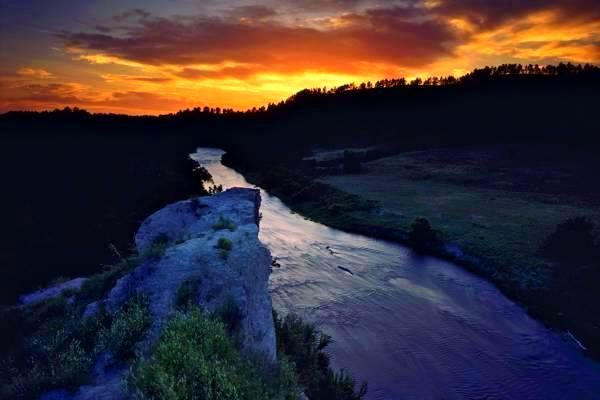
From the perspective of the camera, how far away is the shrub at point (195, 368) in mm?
8375

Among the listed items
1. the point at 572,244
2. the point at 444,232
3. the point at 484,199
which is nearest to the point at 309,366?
the point at 572,244

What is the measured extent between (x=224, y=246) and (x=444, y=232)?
112 ft

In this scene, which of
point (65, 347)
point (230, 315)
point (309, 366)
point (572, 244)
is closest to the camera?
point (65, 347)

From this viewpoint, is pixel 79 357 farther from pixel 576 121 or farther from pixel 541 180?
A: pixel 576 121

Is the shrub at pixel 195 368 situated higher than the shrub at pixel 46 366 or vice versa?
the shrub at pixel 195 368

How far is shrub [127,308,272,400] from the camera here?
8.38 meters

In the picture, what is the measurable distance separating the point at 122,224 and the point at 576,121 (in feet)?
357

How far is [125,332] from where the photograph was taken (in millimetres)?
10633

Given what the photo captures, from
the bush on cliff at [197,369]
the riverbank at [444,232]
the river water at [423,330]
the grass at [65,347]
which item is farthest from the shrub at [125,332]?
the riverbank at [444,232]

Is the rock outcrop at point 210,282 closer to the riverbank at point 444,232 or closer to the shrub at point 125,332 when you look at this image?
the shrub at point 125,332

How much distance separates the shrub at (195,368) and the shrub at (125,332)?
799 mm

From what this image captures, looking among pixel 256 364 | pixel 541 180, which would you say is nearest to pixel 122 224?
pixel 256 364

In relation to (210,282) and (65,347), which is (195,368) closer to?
(210,282)

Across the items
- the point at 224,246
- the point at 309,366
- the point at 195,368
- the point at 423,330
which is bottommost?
the point at 423,330
